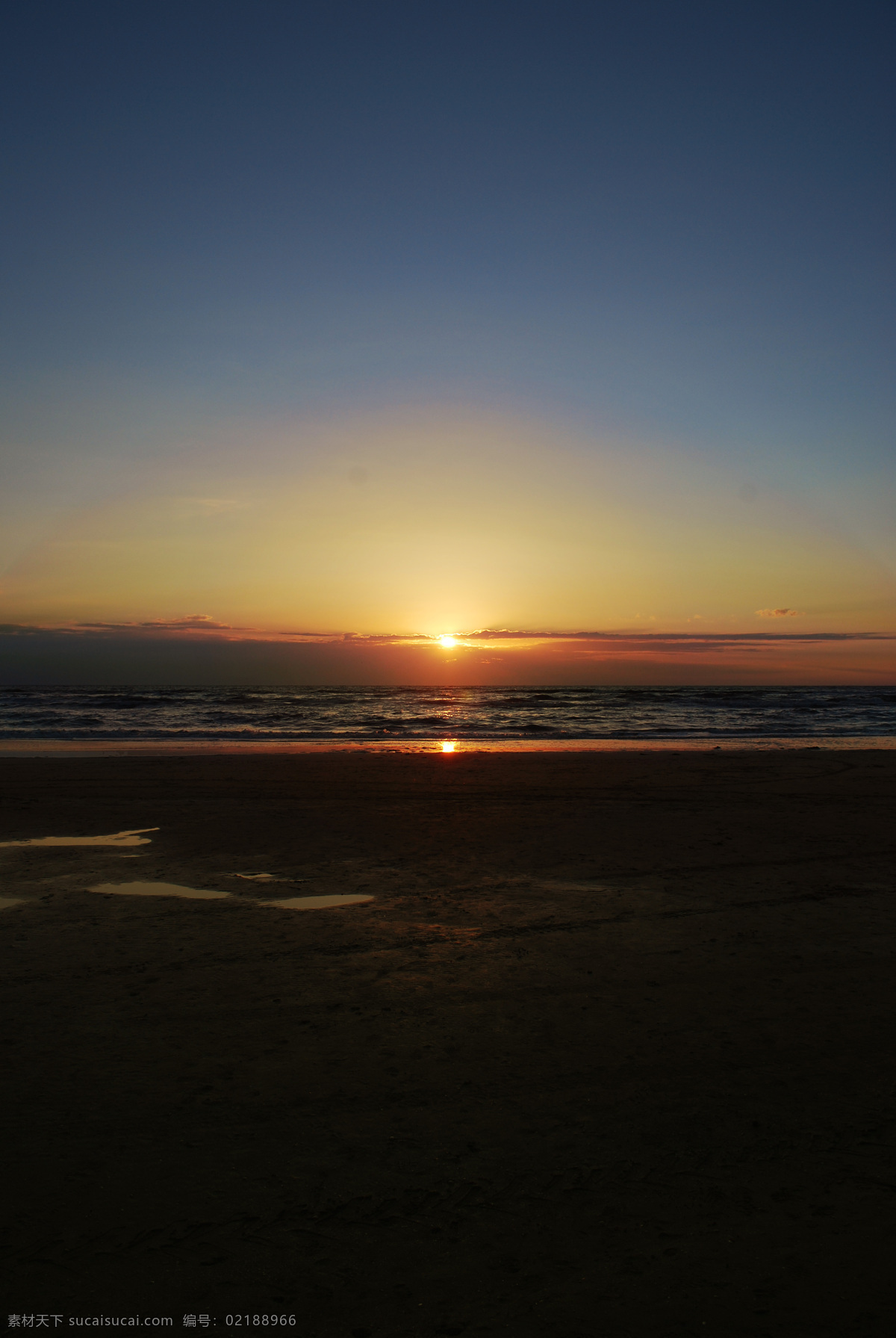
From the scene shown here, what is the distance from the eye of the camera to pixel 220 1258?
2.64 metres

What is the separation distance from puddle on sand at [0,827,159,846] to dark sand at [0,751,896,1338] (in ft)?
4.21

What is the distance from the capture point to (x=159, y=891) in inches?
282

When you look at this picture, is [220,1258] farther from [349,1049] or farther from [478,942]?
[478,942]

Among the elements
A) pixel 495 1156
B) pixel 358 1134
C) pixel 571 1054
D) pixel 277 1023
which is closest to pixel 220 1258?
pixel 358 1134

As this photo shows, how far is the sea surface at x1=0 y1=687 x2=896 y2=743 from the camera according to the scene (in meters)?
28.2

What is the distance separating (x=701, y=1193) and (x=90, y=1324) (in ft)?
7.23

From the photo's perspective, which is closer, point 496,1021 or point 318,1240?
point 318,1240

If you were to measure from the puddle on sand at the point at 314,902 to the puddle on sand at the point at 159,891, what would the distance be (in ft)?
1.83

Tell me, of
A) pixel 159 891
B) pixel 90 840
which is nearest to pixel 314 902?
pixel 159 891

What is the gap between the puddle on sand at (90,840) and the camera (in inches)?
362

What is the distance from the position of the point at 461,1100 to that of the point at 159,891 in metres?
4.54

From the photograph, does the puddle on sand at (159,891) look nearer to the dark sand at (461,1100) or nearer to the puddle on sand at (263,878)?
the dark sand at (461,1100)

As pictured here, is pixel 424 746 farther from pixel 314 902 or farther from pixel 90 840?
pixel 314 902

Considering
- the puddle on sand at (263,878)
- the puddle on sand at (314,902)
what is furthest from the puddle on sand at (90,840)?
the puddle on sand at (314,902)
